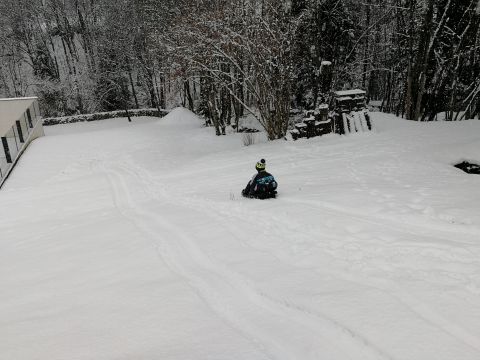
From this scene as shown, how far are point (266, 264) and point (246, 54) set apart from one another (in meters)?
14.2

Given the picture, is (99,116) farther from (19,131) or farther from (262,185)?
(262,185)

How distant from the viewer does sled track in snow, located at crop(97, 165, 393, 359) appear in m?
3.57

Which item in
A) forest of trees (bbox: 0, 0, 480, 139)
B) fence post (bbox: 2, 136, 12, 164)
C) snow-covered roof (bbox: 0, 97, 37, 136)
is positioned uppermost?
forest of trees (bbox: 0, 0, 480, 139)

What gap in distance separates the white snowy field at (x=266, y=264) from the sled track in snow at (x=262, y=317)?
0.02 metres

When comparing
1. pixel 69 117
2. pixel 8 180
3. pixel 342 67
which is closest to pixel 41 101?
pixel 69 117

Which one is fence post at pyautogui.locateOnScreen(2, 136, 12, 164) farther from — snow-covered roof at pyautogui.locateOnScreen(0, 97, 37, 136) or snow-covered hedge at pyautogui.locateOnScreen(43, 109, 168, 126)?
snow-covered hedge at pyautogui.locateOnScreen(43, 109, 168, 126)

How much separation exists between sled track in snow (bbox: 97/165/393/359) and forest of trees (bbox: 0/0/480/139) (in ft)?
40.8

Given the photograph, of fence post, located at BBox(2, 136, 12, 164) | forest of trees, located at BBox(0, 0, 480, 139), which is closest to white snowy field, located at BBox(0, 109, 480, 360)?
forest of trees, located at BBox(0, 0, 480, 139)

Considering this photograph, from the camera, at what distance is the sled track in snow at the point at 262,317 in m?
3.57

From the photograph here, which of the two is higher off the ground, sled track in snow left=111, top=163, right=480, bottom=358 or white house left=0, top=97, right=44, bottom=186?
white house left=0, top=97, right=44, bottom=186

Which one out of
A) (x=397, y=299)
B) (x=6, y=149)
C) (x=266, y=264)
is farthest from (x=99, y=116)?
(x=397, y=299)

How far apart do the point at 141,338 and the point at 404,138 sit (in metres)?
11.7

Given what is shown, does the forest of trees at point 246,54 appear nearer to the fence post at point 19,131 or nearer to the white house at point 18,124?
the white house at point 18,124

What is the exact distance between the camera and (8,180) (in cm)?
1745
